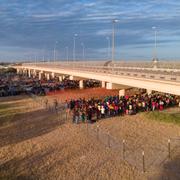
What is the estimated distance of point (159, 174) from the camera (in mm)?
18375

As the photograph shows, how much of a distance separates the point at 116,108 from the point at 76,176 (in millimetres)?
15382

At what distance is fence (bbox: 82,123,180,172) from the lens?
19.8 m

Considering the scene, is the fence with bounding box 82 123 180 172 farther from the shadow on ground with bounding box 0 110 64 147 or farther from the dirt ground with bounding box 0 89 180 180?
the shadow on ground with bounding box 0 110 64 147

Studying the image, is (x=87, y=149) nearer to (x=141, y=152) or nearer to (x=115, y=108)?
(x=141, y=152)

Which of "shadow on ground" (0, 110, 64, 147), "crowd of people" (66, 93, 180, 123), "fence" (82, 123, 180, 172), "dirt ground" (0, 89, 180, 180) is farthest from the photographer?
"crowd of people" (66, 93, 180, 123)

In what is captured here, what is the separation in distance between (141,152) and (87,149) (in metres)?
3.20

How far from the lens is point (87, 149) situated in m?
23.5

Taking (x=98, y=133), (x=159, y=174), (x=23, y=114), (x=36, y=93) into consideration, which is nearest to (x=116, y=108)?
(x=98, y=133)

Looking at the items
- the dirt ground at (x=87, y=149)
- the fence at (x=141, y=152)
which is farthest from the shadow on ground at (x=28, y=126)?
the fence at (x=141, y=152)

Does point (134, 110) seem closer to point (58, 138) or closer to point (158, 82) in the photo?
point (158, 82)

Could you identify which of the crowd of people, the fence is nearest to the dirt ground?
the fence

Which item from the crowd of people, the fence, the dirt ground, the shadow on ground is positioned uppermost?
the crowd of people

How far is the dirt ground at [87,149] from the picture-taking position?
63.3 feet

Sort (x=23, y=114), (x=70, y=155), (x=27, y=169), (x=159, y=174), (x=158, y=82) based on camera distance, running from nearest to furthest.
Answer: (x=159, y=174) < (x=27, y=169) < (x=70, y=155) < (x=158, y=82) < (x=23, y=114)
